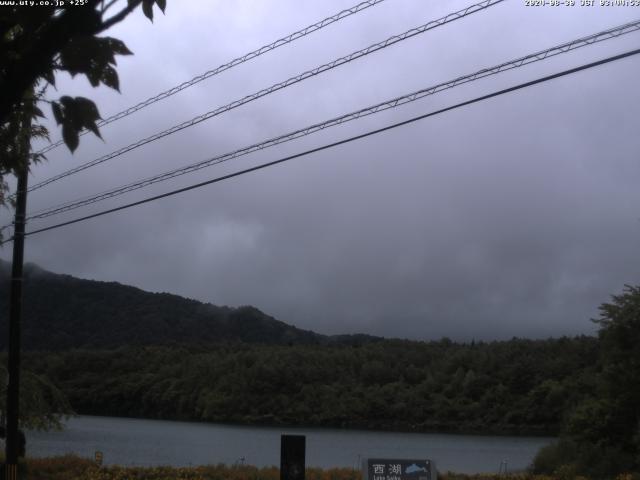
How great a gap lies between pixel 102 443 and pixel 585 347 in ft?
104

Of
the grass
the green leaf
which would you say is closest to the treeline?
the grass

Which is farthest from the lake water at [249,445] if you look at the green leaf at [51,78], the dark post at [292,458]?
the green leaf at [51,78]

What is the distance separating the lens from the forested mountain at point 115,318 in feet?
168

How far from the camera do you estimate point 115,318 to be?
2689 inches

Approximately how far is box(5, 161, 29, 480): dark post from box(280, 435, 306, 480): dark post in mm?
7095

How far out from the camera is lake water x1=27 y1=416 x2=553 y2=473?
1416 inches

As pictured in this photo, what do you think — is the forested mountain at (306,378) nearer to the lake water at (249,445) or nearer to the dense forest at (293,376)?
the dense forest at (293,376)

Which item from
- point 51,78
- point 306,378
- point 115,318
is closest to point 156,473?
point 51,78

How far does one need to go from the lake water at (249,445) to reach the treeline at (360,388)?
5.61 feet

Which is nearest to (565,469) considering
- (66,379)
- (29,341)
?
(66,379)

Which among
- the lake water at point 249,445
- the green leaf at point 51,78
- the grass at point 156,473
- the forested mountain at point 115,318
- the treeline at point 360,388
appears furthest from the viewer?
the treeline at point 360,388

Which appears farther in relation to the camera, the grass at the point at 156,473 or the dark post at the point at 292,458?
the grass at the point at 156,473

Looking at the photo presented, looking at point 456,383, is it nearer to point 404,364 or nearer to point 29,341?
point 404,364

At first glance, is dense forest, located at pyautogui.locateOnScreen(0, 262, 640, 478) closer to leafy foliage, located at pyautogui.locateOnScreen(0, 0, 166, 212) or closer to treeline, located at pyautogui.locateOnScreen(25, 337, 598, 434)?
treeline, located at pyautogui.locateOnScreen(25, 337, 598, 434)
